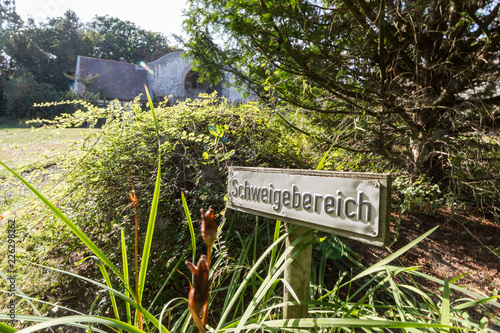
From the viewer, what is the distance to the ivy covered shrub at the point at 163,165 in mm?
1892

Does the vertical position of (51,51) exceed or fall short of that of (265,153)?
it exceeds it

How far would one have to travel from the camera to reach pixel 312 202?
854 mm

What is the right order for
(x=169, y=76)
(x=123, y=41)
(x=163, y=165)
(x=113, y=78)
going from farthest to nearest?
(x=123, y=41)
(x=113, y=78)
(x=169, y=76)
(x=163, y=165)

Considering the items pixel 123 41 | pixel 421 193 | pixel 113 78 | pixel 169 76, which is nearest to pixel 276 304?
pixel 421 193

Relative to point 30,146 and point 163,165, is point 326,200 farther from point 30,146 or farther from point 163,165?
point 30,146

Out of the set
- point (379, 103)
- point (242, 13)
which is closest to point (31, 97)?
point (242, 13)

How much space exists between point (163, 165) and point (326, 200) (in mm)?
1762

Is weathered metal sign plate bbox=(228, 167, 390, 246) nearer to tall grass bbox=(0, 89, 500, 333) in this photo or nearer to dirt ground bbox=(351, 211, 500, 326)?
tall grass bbox=(0, 89, 500, 333)

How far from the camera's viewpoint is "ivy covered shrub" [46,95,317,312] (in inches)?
74.5

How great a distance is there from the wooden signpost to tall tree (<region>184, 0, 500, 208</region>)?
1315mm

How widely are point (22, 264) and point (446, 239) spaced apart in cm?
381

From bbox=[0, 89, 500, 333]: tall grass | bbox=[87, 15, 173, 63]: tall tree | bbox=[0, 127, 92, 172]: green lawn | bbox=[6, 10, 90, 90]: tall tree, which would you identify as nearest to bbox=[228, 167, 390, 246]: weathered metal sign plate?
bbox=[0, 89, 500, 333]: tall grass

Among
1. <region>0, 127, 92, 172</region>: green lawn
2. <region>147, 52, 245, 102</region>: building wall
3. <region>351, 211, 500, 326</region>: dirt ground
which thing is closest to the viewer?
<region>0, 127, 92, 172</region>: green lawn

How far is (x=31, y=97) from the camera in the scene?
17.7 m
